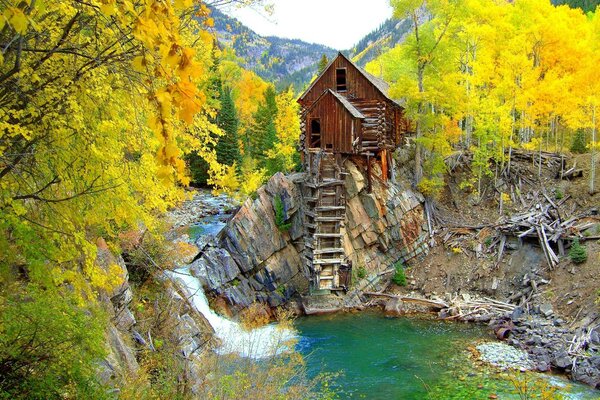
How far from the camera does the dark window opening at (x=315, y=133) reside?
28.6 metres

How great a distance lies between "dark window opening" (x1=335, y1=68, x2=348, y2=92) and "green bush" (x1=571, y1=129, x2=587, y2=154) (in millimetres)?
17937

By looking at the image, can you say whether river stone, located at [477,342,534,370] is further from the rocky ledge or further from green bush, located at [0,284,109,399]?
green bush, located at [0,284,109,399]

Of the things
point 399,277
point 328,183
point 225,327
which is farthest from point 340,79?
point 225,327

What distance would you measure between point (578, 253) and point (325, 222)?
492 inches

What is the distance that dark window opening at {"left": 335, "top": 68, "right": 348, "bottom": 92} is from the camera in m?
29.2

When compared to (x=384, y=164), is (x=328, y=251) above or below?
below

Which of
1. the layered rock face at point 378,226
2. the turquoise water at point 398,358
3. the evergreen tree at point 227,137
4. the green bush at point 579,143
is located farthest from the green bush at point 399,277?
the evergreen tree at point 227,137

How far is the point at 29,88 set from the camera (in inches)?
234

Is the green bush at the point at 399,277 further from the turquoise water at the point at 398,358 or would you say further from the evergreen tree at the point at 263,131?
the evergreen tree at the point at 263,131

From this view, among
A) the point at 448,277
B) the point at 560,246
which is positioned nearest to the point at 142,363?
the point at 448,277

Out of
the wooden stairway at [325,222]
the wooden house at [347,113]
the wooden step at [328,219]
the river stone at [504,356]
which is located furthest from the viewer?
the wooden house at [347,113]

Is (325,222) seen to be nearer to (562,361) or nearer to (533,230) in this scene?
(533,230)

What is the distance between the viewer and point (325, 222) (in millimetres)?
25688

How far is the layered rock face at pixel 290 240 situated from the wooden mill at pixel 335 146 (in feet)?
2.49
